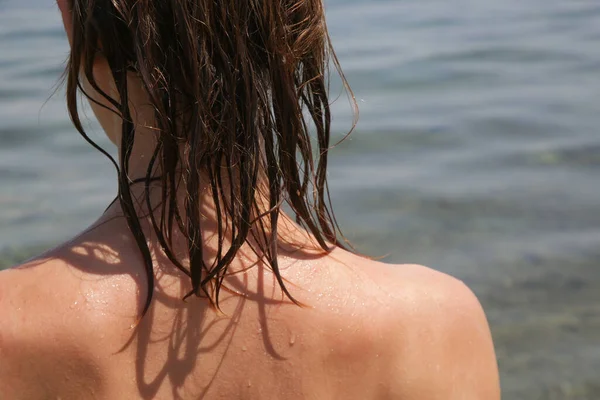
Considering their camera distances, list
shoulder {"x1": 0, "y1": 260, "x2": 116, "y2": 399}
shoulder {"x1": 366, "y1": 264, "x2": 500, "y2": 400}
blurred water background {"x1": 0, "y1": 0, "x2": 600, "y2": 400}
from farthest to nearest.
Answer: blurred water background {"x1": 0, "y1": 0, "x2": 600, "y2": 400}
shoulder {"x1": 366, "y1": 264, "x2": 500, "y2": 400}
shoulder {"x1": 0, "y1": 260, "x2": 116, "y2": 399}

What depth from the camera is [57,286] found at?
1324 millimetres

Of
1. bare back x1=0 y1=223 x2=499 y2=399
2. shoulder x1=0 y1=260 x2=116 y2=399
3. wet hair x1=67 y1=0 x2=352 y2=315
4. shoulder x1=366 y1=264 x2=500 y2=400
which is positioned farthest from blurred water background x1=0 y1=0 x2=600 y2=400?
shoulder x1=0 y1=260 x2=116 y2=399

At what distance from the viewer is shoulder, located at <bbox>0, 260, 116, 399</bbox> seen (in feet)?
4.29

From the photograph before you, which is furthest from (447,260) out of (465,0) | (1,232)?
(465,0)

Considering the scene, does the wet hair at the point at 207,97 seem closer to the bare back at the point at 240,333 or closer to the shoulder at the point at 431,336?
the bare back at the point at 240,333

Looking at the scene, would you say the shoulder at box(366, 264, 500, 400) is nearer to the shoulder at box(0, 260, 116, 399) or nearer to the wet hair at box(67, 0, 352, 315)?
the wet hair at box(67, 0, 352, 315)

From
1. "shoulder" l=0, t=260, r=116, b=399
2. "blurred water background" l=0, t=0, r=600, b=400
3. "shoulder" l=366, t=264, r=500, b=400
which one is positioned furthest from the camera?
"blurred water background" l=0, t=0, r=600, b=400

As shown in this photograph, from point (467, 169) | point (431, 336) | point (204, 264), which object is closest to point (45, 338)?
point (204, 264)

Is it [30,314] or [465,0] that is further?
[465,0]

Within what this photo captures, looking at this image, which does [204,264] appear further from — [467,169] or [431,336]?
[467,169]

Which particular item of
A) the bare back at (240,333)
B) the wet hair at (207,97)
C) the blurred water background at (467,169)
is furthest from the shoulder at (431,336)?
the blurred water background at (467,169)

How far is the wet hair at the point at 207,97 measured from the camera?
134 cm

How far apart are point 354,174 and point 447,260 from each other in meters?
0.91

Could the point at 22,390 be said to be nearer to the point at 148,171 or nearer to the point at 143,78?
the point at 148,171
